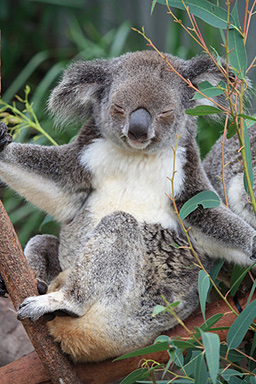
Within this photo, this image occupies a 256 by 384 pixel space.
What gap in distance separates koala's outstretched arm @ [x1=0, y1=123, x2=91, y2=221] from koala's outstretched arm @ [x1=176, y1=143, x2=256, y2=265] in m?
0.50

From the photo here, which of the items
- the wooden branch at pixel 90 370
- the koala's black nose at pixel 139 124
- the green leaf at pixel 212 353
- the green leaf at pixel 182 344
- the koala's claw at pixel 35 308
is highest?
the koala's black nose at pixel 139 124

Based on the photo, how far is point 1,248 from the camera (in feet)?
7.02

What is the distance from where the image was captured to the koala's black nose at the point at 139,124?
2.35 metres

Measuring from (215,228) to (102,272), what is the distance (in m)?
0.59

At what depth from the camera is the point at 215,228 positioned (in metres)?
2.56

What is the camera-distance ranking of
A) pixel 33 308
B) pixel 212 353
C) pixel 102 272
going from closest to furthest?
pixel 212 353 < pixel 33 308 < pixel 102 272

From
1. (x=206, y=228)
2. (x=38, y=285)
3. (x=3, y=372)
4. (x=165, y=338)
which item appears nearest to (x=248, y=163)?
(x=206, y=228)

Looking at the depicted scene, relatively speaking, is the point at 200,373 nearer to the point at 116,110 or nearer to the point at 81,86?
the point at 116,110

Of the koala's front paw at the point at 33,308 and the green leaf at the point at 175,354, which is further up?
the green leaf at the point at 175,354

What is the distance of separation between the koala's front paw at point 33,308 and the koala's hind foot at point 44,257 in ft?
1.35

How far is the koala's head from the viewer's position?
7.99 feet

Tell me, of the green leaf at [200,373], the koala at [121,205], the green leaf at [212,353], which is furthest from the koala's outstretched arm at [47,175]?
the green leaf at [212,353]

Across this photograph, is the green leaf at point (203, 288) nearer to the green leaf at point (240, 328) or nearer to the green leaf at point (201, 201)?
the green leaf at point (240, 328)

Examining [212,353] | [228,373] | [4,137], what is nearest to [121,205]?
[4,137]
